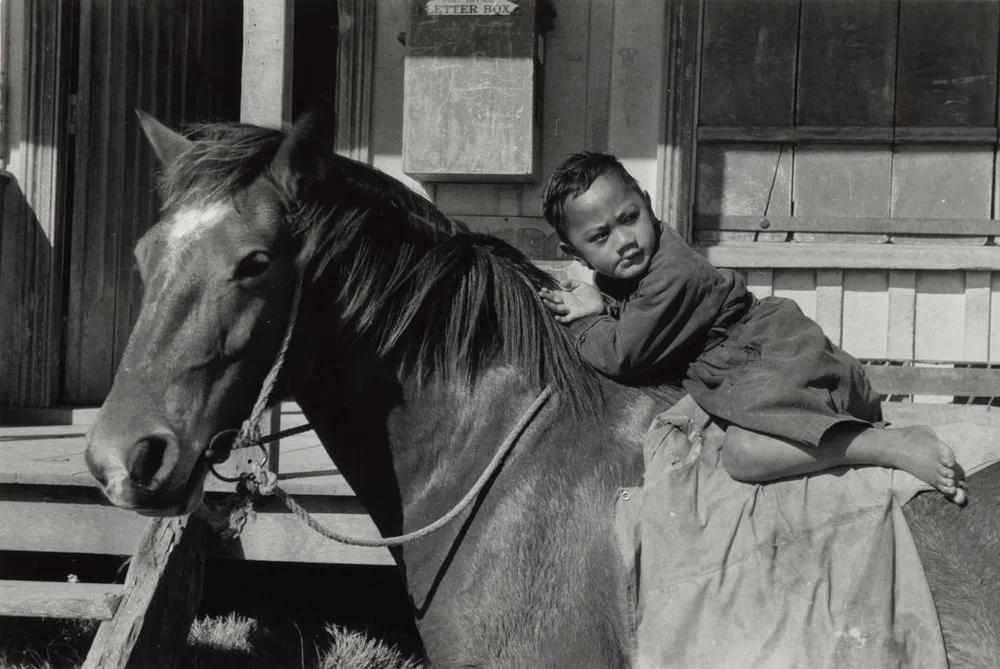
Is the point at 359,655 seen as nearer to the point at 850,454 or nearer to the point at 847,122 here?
the point at 850,454

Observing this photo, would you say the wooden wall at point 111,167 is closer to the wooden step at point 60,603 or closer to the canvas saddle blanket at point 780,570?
the wooden step at point 60,603

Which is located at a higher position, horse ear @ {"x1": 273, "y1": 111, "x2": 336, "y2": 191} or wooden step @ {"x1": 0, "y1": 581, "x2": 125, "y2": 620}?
horse ear @ {"x1": 273, "y1": 111, "x2": 336, "y2": 191}

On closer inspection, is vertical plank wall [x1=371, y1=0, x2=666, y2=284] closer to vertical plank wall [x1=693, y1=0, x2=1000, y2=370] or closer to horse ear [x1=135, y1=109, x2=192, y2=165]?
vertical plank wall [x1=693, y1=0, x2=1000, y2=370]

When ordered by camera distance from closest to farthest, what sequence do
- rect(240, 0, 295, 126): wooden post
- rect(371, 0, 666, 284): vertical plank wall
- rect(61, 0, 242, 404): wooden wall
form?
rect(240, 0, 295, 126): wooden post, rect(371, 0, 666, 284): vertical plank wall, rect(61, 0, 242, 404): wooden wall

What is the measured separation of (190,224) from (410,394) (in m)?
0.59

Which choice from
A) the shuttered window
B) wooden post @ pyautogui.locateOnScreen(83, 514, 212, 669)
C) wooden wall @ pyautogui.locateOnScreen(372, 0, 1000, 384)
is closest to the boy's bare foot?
wooden post @ pyautogui.locateOnScreen(83, 514, 212, 669)

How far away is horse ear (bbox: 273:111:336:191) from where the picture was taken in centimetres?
189

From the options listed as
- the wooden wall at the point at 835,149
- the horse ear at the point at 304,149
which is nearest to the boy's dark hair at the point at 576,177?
the horse ear at the point at 304,149

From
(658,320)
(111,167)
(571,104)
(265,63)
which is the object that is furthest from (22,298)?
(658,320)

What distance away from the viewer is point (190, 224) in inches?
71.8

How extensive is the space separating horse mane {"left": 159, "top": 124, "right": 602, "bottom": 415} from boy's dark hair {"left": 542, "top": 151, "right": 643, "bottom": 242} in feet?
0.54

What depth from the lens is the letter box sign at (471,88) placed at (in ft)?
14.3

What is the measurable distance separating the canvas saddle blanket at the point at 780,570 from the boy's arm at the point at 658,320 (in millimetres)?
264

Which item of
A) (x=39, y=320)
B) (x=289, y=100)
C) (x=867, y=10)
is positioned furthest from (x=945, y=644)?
(x=39, y=320)
